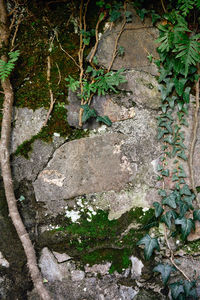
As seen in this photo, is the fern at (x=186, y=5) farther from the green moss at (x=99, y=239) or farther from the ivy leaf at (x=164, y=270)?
the ivy leaf at (x=164, y=270)

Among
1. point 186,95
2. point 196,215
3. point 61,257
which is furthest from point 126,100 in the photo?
point 61,257

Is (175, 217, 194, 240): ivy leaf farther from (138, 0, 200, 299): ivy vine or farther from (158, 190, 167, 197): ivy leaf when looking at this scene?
(158, 190, 167, 197): ivy leaf

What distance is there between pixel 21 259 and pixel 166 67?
1.70 m

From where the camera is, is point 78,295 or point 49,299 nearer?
point 49,299

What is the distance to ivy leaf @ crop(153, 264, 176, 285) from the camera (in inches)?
68.5

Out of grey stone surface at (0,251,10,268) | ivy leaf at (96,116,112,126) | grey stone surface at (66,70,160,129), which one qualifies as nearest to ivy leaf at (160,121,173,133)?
grey stone surface at (66,70,160,129)

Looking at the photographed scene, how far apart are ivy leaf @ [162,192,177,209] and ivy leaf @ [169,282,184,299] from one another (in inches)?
20.9

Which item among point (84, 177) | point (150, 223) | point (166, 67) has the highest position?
point (166, 67)

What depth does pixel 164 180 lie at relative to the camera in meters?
1.85

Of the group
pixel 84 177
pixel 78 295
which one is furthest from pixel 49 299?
pixel 84 177

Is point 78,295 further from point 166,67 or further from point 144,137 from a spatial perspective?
point 166,67

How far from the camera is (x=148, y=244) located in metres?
1.76

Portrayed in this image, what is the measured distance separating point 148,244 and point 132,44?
143 centimetres

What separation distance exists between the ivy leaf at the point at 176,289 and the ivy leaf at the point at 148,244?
0.26 metres
